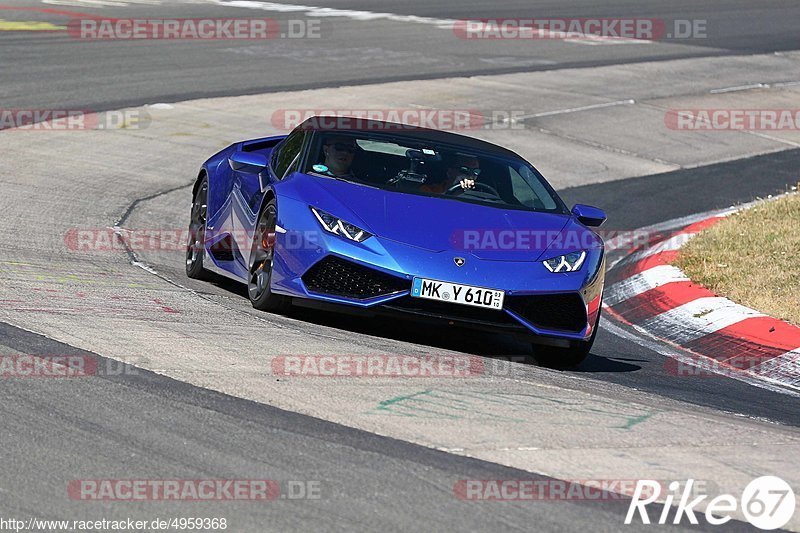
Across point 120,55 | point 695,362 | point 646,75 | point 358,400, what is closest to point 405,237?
point 358,400

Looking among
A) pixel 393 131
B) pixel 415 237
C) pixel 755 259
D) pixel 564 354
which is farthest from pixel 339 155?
pixel 755 259

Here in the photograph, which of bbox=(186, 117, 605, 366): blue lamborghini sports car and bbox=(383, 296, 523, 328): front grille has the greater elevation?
bbox=(186, 117, 605, 366): blue lamborghini sports car

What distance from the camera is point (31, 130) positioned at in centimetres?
1442

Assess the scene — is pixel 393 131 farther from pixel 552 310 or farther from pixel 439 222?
pixel 552 310

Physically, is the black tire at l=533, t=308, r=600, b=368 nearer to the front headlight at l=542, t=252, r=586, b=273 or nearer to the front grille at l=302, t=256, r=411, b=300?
the front headlight at l=542, t=252, r=586, b=273

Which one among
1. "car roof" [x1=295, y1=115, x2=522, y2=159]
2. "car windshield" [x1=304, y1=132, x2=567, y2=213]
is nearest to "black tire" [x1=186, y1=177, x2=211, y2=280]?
"car roof" [x1=295, y1=115, x2=522, y2=159]

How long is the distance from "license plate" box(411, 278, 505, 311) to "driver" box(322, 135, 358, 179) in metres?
1.22

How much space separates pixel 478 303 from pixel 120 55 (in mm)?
14624

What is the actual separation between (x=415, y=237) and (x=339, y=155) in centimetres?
A: 118

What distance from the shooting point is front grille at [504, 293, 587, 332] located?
7223mm

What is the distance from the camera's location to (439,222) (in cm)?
746

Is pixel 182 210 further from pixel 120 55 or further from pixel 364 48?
pixel 364 48

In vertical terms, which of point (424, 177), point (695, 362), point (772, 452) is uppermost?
point (424, 177)

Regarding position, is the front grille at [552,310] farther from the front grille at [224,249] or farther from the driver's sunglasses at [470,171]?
the front grille at [224,249]
